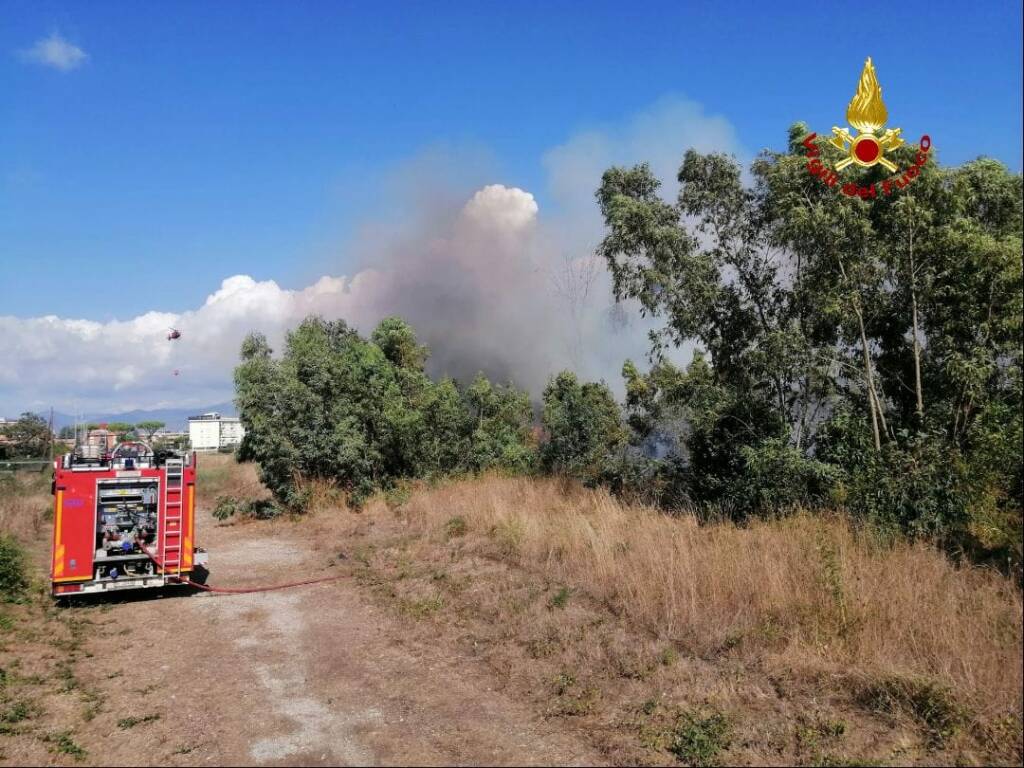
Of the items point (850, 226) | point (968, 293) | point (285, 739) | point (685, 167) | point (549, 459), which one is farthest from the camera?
point (549, 459)

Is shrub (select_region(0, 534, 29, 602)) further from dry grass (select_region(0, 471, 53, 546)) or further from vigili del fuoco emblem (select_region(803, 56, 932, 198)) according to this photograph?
vigili del fuoco emblem (select_region(803, 56, 932, 198))

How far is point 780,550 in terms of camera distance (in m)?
7.93

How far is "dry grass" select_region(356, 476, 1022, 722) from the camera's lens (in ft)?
17.6

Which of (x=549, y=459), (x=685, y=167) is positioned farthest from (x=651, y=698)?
(x=549, y=459)

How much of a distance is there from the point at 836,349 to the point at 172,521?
36.4 feet

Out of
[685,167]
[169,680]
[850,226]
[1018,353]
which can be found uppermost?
[685,167]

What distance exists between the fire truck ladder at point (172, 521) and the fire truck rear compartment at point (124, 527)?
0.69 feet

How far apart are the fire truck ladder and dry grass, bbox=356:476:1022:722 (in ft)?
17.7

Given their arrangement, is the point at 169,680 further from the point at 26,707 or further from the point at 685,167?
the point at 685,167

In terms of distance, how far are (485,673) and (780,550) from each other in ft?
11.9

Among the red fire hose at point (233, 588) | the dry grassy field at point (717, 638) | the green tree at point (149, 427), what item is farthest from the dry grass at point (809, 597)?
the green tree at point (149, 427)

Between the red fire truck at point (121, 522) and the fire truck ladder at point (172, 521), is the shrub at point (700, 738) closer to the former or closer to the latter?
the red fire truck at point (121, 522)

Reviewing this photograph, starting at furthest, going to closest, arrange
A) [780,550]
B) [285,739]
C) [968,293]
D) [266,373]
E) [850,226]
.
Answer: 1. [266,373]
2. [850,226]
3. [968,293]
4. [780,550]
5. [285,739]

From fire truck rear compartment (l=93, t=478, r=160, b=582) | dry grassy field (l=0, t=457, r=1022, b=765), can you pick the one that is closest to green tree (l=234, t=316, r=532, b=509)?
fire truck rear compartment (l=93, t=478, r=160, b=582)
